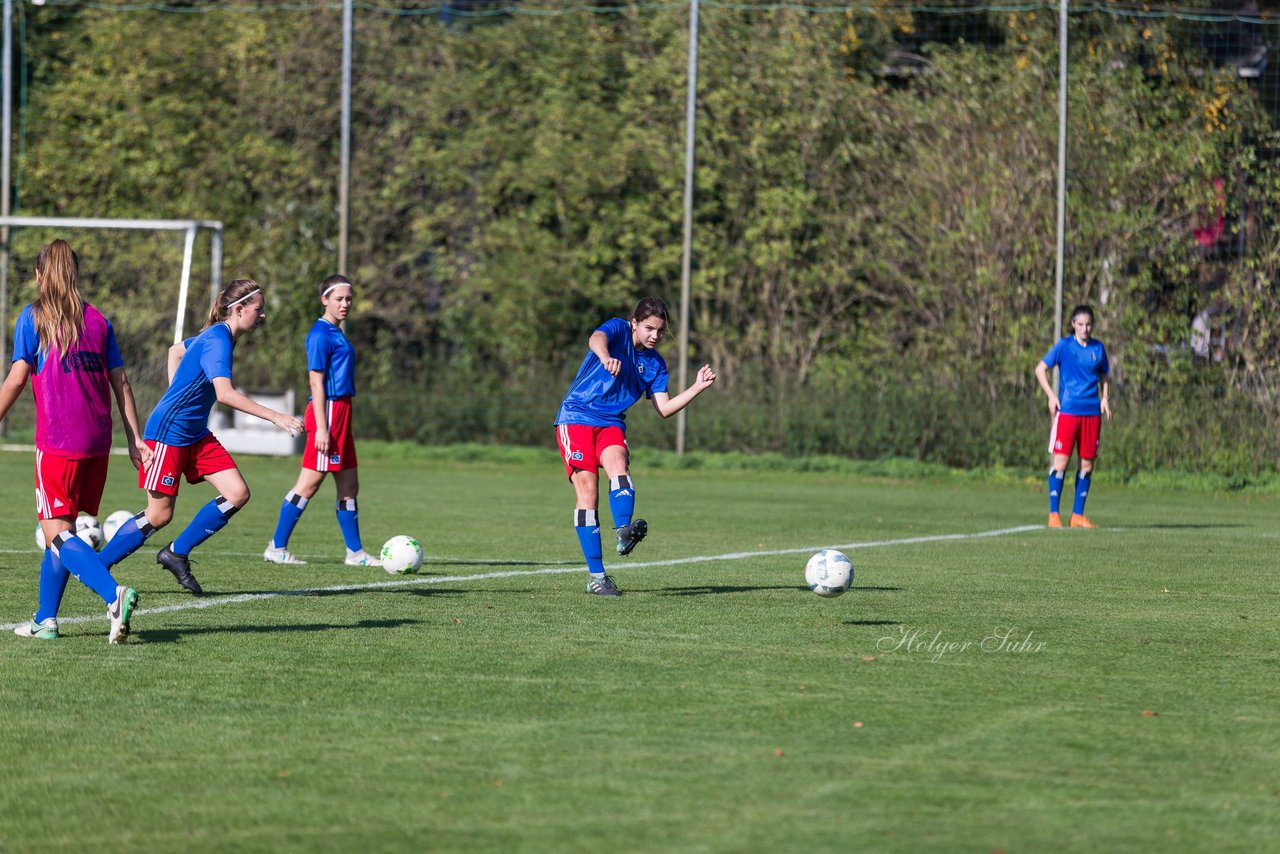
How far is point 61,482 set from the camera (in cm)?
746

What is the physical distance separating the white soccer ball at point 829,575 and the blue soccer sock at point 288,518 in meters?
3.85

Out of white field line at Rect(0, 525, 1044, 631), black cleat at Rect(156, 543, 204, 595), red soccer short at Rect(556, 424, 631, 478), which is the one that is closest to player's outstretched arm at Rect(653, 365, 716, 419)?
red soccer short at Rect(556, 424, 631, 478)

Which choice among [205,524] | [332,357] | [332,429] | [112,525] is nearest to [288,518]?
[332,429]

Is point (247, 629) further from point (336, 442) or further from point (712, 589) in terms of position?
point (336, 442)

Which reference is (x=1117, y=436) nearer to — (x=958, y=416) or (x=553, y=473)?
(x=958, y=416)

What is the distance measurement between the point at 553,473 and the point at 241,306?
14.0 metres

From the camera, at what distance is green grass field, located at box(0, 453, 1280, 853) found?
4.59 meters

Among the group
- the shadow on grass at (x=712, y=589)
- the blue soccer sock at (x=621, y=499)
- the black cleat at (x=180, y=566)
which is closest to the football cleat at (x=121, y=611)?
the black cleat at (x=180, y=566)

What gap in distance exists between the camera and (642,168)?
25688 millimetres

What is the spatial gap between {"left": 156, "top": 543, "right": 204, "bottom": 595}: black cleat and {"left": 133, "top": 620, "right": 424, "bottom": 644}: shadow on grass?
1398 mm

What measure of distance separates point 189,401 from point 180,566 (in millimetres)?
1113

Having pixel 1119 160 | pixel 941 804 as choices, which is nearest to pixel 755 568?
pixel 941 804

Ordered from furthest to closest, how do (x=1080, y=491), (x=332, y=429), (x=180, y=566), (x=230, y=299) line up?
1. (x=1080, y=491)
2. (x=332, y=429)
3. (x=180, y=566)
4. (x=230, y=299)

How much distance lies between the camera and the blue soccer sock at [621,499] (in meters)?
9.72
